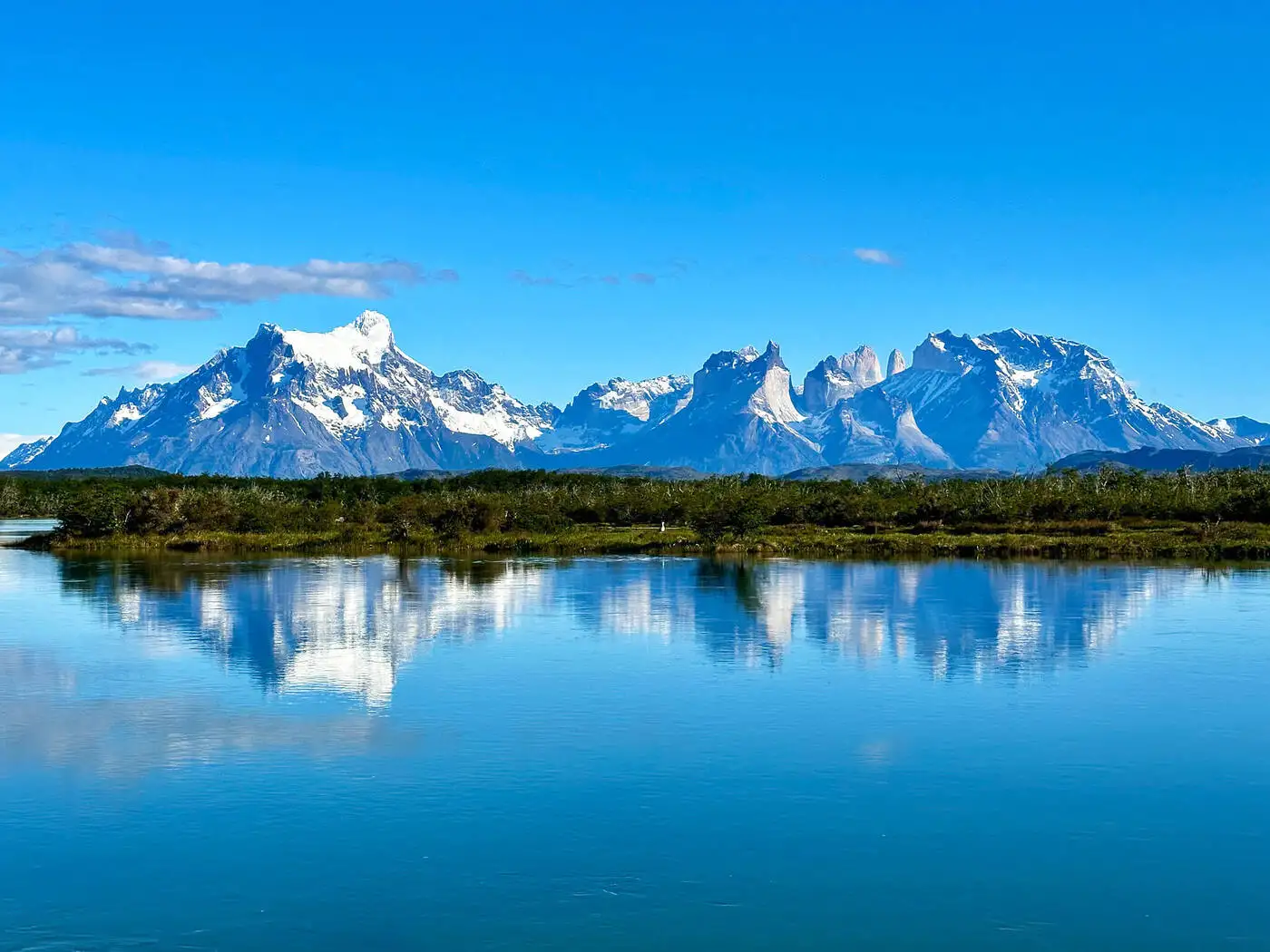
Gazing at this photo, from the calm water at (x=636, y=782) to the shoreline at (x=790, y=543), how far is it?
46.9 m

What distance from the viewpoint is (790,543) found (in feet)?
409

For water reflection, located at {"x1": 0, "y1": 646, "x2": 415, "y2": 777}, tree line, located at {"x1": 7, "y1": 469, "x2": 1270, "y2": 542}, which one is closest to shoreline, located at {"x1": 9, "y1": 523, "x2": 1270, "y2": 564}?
tree line, located at {"x1": 7, "y1": 469, "x2": 1270, "y2": 542}

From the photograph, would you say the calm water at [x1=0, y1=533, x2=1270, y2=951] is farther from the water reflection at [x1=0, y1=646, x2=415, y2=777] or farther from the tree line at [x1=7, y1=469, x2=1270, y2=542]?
the tree line at [x1=7, y1=469, x2=1270, y2=542]

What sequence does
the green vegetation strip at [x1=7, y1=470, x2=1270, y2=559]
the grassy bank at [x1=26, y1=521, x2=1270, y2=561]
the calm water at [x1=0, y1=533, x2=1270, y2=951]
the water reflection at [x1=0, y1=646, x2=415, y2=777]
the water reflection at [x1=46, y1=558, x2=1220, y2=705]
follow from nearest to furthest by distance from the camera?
the calm water at [x1=0, y1=533, x2=1270, y2=951]
the water reflection at [x1=0, y1=646, x2=415, y2=777]
the water reflection at [x1=46, y1=558, x2=1220, y2=705]
the grassy bank at [x1=26, y1=521, x2=1270, y2=561]
the green vegetation strip at [x1=7, y1=470, x2=1270, y2=559]

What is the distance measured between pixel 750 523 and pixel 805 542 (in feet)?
25.9

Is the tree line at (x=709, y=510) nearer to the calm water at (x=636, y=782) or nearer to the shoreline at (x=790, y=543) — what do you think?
the shoreline at (x=790, y=543)

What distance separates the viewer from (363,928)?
83.1 ft

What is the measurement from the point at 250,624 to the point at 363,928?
149 feet

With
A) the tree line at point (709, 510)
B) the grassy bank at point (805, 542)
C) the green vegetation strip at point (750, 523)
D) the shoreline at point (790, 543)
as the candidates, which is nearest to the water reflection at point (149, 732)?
the shoreline at point (790, 543)

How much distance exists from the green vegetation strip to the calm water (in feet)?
171

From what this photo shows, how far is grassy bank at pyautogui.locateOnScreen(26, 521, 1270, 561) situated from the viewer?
117 metres

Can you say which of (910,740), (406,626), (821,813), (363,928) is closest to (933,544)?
(406,626)

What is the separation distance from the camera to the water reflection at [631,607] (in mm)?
58812

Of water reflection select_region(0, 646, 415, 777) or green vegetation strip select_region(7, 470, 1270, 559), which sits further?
green vegetation strip select_region(7, 470, 1270, 559)
